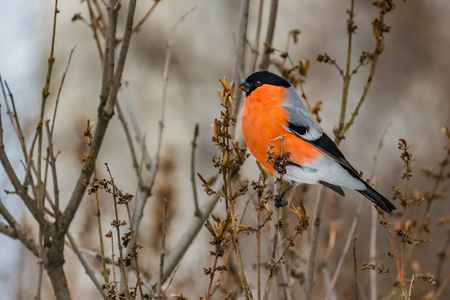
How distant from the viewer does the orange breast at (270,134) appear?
1.41 meters

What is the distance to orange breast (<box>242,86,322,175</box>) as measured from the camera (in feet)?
4.62

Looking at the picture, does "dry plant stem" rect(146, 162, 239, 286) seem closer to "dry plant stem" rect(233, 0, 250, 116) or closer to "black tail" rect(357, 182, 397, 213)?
"dry plant stem" rect(233, 0, 250, 116)

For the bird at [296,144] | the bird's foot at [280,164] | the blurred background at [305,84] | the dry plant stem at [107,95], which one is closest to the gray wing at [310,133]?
the bird at [296,144]

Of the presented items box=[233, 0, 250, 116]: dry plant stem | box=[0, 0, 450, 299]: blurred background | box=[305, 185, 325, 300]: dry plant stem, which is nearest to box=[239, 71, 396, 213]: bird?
box=[305, 185, 325, 300]: dry plant stem

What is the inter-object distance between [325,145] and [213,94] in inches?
204

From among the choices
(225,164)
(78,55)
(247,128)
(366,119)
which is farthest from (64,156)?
(225,164)

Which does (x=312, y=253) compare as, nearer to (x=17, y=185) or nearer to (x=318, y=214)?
(x=318, y=214)

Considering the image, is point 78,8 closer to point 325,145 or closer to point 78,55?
point 78,55

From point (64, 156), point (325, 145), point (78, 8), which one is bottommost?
point (325, 145)

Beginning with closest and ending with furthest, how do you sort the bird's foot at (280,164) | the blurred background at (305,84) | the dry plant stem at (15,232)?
the bird's foot at (280,164) → the dry plant stem at (15,232) → the blurred background at (305,84)

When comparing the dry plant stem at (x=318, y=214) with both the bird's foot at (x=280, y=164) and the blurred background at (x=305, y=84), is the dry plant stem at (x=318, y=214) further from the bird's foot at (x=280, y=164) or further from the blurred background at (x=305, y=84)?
the blurred background at (x=305, y=84)

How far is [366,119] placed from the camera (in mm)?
5914

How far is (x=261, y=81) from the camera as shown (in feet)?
5.30

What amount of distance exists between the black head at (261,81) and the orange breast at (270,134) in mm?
80
